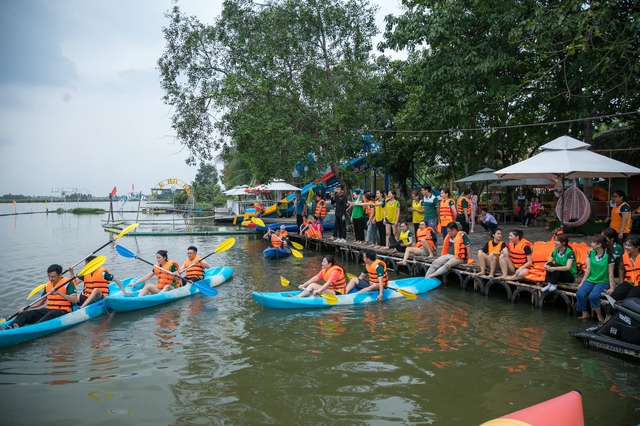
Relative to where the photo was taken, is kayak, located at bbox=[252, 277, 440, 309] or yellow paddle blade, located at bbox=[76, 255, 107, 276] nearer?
yellow paddle blade, located at bbox=[76, 255, 107, 276]

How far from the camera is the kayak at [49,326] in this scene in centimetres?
650

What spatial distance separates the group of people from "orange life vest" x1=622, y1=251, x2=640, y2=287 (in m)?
7.48

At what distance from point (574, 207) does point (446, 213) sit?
2765mm

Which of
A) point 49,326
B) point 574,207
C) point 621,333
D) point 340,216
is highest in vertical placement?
point 574,207

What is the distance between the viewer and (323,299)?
8375mm

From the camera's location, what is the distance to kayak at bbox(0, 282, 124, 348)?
6500 mm

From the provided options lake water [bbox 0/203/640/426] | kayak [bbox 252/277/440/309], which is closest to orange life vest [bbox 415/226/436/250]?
kayak [bbox 252/277/440/309]

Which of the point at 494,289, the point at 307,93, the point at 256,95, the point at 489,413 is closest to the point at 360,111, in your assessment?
the point at 307,93

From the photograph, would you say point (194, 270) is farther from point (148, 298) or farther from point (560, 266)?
point (560, 266)

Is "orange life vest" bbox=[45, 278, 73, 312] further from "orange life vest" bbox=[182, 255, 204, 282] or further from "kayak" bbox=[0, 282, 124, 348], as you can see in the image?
"orange life vest" bbox=[182, 255, 204, 282]

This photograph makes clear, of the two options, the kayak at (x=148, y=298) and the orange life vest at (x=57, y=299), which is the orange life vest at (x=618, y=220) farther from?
the orange life vest at (x=57, y=299)

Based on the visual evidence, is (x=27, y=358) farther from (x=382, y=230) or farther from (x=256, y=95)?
(x=256, y=95)

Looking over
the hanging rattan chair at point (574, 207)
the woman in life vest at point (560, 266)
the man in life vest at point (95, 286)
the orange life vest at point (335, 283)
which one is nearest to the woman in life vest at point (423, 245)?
the hanging rattan chair at point (574, 207)

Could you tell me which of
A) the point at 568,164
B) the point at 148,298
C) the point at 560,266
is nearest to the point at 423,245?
the point at 568,164
